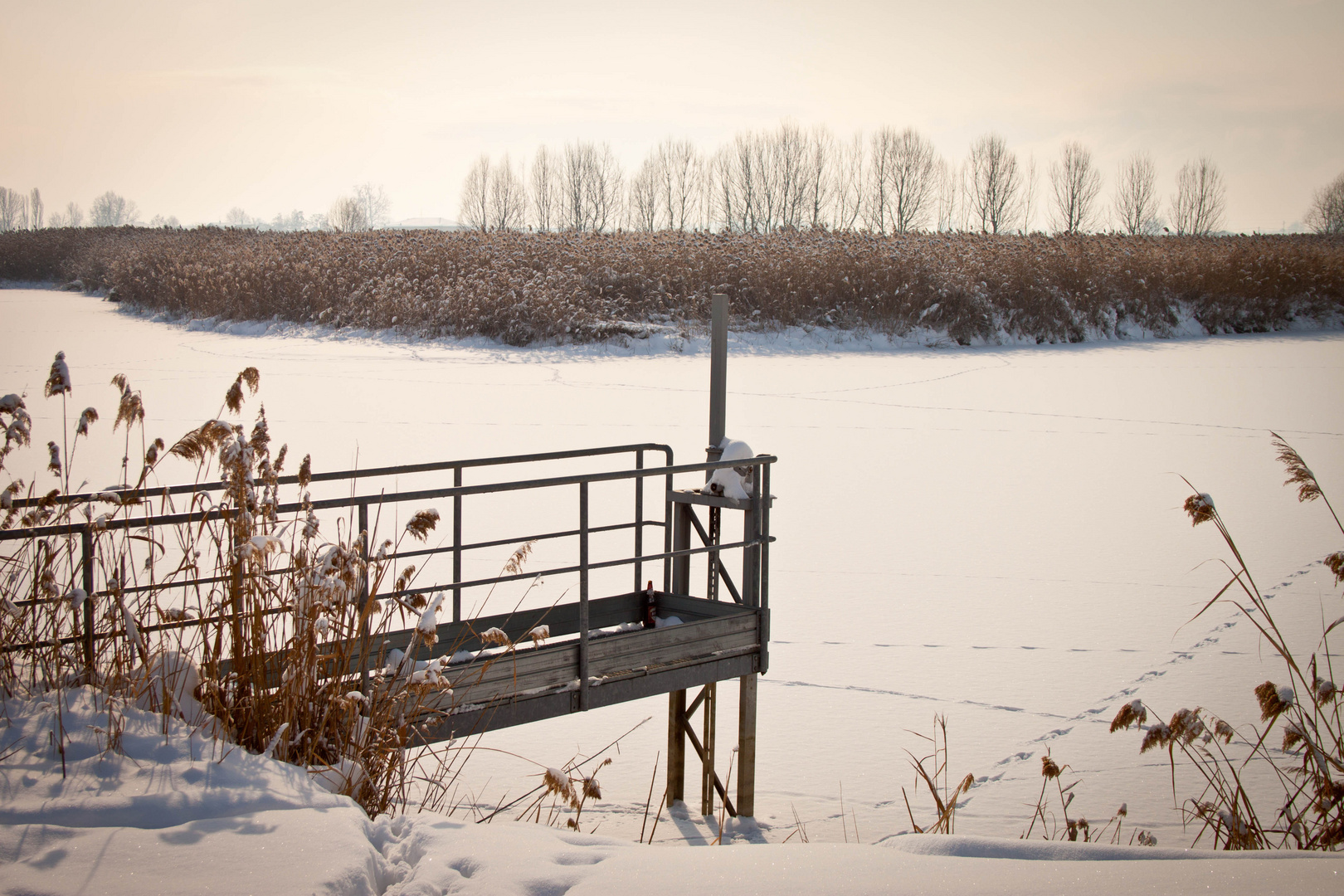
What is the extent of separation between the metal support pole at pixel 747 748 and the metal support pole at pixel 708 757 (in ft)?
0.48

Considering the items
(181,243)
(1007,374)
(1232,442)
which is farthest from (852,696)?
(181,243)

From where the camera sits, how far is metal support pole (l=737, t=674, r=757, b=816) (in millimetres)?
4609

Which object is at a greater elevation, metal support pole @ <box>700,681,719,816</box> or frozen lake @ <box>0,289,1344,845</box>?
frozen lake @ <box>0,289,1344,845</box>

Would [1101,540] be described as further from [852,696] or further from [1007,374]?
[1007,374]

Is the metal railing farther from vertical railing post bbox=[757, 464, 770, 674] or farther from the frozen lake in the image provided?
the frozen lake

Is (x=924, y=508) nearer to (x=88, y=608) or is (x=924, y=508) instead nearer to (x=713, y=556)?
(x=713, y=556)

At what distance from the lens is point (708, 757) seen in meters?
4.88

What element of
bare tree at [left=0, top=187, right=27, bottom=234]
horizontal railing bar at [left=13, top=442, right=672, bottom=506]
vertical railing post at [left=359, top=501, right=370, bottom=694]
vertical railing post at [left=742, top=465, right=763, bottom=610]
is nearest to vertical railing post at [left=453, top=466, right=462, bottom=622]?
horizontal railing bar at [left=13, top=442, right=672, bottom=506]

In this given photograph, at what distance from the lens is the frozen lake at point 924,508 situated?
4.83m

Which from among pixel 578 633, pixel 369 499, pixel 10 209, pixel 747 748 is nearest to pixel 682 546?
pixel 578 633

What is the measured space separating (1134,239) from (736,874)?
92.1ft

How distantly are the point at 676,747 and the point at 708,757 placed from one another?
0.24 metres

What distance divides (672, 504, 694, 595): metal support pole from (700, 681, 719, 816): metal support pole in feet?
2.11

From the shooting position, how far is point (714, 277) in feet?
69.6
